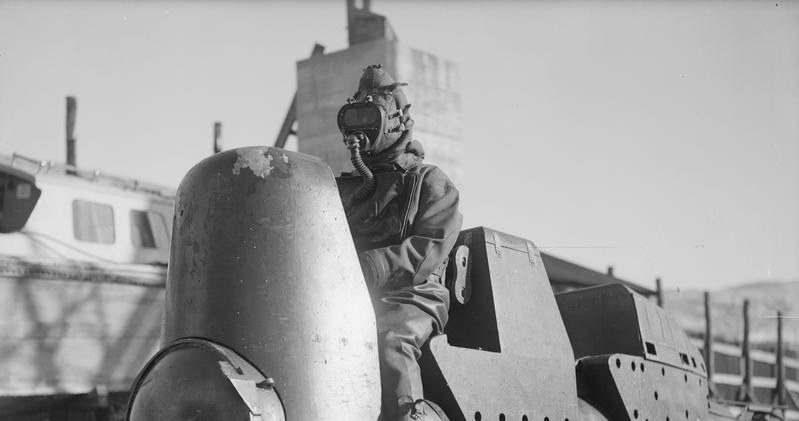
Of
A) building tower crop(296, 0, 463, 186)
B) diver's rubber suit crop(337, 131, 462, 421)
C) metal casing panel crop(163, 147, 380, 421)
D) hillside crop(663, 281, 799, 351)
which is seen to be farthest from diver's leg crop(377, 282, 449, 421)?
hillside crop(663, 281, 799, 351)

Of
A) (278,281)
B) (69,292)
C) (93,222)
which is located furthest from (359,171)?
(93,222)

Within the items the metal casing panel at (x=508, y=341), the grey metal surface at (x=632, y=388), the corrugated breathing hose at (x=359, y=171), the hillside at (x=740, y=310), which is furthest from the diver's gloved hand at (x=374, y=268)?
the hillside at (x=740, y=310)

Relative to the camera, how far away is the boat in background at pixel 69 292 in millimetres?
15094

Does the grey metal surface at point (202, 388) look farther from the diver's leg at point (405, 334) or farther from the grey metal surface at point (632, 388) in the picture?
the grey metal surface at point (632, 388)

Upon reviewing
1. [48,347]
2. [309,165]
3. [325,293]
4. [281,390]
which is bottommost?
[48,347]

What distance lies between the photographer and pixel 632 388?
18.2 ft

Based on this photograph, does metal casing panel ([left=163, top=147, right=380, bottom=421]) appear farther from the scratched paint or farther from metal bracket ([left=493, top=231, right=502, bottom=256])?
metal bracket ([left=493, top=231, right=502, bottom=256])

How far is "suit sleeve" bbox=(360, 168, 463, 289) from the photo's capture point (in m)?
4.43

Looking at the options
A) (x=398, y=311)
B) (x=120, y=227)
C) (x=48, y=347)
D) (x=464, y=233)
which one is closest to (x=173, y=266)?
(x=398, y=311)

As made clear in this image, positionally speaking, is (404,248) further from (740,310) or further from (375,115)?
(740,310)

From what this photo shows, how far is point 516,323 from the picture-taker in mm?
4957

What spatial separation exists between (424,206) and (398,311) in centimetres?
56

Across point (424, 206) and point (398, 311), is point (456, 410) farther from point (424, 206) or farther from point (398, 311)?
point (424, 206)

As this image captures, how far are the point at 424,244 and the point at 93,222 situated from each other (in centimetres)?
1334
